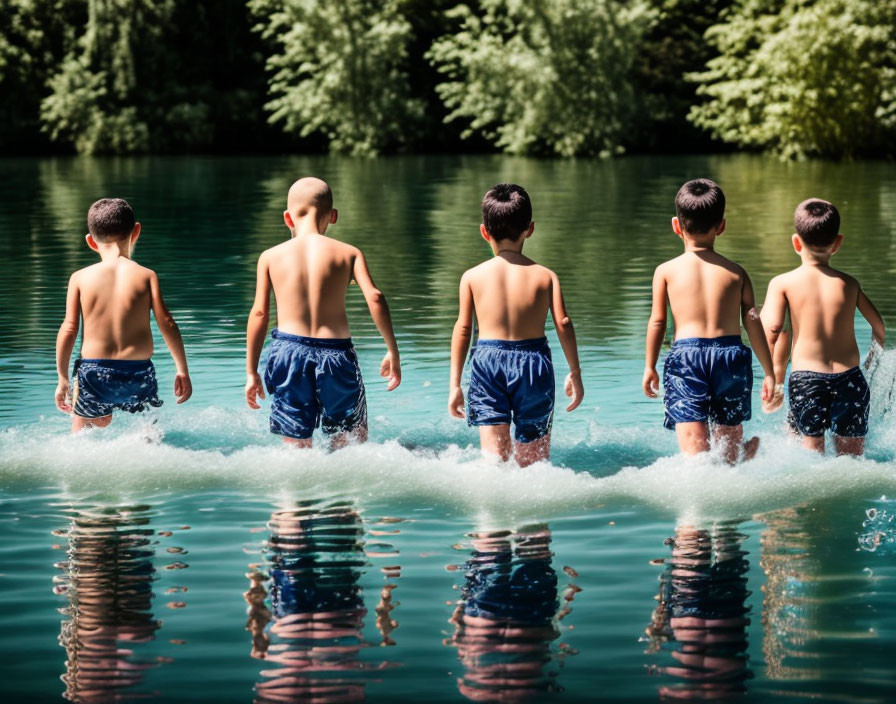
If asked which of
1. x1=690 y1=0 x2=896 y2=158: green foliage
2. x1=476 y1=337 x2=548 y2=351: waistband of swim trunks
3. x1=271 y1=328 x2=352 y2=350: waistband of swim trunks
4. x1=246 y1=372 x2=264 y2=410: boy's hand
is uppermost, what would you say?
x1=690 y1=0 x2=896 y2=158: green foliage

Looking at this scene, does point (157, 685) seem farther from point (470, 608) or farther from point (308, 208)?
point (308, 208)

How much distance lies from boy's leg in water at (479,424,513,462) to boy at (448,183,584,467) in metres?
0.01

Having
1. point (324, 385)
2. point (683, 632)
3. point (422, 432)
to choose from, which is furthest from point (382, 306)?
point (683, 632)

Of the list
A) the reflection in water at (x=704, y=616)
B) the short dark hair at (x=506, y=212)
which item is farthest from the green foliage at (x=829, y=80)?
the reflection in water at (x=704, y=616)

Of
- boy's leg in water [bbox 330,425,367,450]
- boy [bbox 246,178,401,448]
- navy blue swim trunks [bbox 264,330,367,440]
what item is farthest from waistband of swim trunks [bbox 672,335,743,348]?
boy's leg in water [bbox 330,425,367,450]

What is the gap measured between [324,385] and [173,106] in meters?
50.7

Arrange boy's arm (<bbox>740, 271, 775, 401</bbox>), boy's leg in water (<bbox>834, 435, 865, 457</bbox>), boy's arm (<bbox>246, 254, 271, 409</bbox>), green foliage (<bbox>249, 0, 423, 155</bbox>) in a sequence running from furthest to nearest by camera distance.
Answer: green foliage (<bbox>249, 0, 423, 155</bbox>), boy's leg in water (<bbox>834, 435, 865, 457</bbox>), boy's arm (<bbox>246, 254, 271, 409</bbox>), boy's arm (<bbox>740, 271, 775, 401</bbox>)

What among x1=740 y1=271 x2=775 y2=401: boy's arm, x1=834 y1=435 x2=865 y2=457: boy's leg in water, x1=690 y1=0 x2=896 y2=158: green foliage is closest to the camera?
x1=740 y1=271 x2=775 y2=401: boy's arm

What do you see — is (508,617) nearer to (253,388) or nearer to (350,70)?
(253,388)

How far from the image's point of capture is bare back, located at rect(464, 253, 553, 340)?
7156 millimetres

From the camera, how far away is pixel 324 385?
747cm

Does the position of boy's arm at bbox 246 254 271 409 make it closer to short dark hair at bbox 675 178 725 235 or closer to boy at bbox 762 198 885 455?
short dark hair at bbox 675 178 725 235

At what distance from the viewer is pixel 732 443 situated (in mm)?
7348

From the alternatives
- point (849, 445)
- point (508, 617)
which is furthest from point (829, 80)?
point (508, 617)
